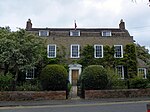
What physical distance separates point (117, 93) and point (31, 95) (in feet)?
24.0

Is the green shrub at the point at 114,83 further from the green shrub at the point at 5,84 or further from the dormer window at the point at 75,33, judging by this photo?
the dormer window at the point at 75,33

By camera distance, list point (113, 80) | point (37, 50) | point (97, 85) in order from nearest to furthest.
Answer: point (97, 85) < point (113, 80) < point (37, 50)

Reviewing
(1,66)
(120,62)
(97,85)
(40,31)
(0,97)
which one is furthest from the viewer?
(40,31)

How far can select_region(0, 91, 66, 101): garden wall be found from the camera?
758 inches

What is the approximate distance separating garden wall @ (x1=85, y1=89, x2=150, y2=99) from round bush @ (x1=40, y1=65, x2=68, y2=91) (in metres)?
2.23

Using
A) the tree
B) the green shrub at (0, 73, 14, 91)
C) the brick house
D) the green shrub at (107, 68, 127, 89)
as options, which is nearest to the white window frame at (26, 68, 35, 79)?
the brick house

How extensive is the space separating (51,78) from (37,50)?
5.28 meters

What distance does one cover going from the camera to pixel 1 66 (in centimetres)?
2800

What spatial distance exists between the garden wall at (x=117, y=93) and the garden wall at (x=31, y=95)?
2283 mm

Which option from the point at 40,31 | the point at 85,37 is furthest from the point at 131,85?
the point at 40,31

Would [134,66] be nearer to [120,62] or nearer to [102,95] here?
[120,62]

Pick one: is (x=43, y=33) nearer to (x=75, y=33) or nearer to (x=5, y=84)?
(x=75, y=33)

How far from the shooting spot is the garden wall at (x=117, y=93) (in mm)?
20031

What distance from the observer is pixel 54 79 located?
65.6 feet
